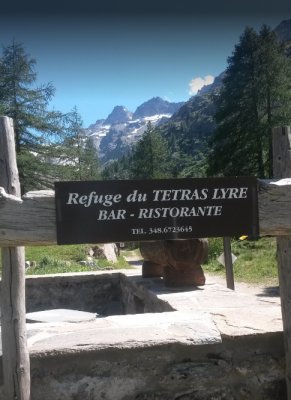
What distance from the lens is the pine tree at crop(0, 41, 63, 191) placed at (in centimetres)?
2794

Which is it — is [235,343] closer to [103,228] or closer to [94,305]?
[103,228]

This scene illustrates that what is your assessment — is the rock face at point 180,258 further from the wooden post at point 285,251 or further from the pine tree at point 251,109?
the pine tree at point 251,109

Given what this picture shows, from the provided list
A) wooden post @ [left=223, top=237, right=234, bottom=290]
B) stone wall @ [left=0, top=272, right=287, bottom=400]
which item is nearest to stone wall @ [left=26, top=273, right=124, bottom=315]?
wooden post @ [left=223, top=237, right=234, bottom=290]

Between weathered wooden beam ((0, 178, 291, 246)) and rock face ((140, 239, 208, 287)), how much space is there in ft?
6.44

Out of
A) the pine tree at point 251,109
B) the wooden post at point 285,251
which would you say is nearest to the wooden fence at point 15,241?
the wooden post at point 285,251

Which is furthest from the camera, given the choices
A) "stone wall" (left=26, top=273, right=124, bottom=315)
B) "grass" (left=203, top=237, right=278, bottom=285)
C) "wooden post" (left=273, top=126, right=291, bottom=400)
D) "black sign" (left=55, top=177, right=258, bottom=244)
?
"grass" (left=203, top=237, right=278, bottom=285)

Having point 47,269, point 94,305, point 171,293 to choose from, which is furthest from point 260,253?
point 171,293

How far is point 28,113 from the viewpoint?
29.0m

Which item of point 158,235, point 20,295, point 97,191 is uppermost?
point 97,191

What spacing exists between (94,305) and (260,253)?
34.8 ft

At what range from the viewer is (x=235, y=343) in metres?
3.74

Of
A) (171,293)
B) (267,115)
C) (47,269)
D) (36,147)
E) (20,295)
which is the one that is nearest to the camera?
(20,295)

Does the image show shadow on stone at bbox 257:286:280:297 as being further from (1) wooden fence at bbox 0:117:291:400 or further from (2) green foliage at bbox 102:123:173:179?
(2) green foliage at bbox 102:123:173:179

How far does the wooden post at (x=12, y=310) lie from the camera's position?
3283 mm
